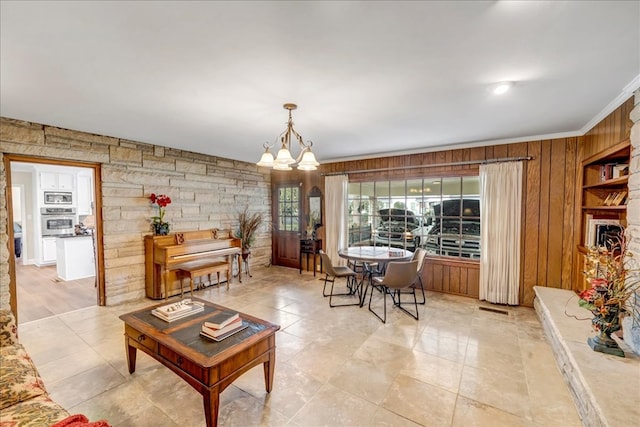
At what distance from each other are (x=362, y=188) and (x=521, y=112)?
288cm

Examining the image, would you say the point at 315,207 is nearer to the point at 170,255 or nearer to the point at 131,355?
the point at 170,255

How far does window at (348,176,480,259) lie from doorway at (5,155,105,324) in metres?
4.24

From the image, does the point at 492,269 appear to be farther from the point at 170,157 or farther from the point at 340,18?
the point at 170,157

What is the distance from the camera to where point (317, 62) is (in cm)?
183

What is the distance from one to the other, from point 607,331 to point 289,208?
17.2 ft

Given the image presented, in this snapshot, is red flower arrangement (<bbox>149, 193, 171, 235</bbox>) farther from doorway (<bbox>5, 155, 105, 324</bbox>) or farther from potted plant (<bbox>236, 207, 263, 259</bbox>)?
potted plant (<bbox>236, 207, 263, 259</bbox>)

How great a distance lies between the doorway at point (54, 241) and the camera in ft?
12.5

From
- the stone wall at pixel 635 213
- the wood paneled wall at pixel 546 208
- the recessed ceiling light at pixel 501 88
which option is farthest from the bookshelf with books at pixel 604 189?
the recessed ceiling light at pixel 501 88

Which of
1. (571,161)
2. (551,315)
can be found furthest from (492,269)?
(571,161)

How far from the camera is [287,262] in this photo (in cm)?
638

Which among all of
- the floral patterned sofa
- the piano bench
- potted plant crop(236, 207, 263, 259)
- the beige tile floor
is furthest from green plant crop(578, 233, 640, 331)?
potted plant crop(236, 207, 263, 259)

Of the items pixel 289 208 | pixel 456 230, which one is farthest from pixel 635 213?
pixel 289 208

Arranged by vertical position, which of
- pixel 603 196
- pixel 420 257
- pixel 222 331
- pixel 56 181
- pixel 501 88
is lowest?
pixel 222 331

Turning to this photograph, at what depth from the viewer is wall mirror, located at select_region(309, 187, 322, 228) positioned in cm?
577
